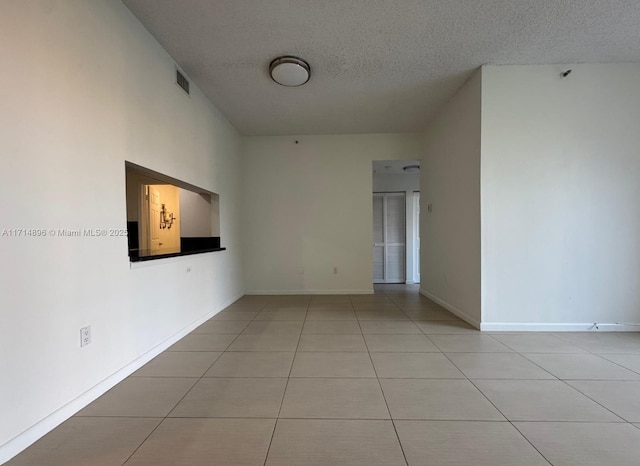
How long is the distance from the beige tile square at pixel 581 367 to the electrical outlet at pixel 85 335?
128 inches

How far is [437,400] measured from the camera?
5.78 ft

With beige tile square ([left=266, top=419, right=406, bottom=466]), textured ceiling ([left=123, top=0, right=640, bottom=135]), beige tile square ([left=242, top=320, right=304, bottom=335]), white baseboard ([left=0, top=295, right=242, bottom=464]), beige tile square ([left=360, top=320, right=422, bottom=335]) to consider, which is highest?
textured ceiling ([left=123, top=0, right=640, bottom=135])

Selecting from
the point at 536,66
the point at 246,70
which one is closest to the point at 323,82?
the point at 246,70

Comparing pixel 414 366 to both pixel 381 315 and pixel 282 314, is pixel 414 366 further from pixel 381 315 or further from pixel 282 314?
pixel 282 314

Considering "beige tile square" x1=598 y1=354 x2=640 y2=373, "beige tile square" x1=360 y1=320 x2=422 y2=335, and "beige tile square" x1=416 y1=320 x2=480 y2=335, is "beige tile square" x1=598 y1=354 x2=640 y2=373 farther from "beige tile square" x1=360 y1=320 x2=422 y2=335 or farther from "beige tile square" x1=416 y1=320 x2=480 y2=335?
"beige tile square" x1=360 y1=320 x2=422 y2=335

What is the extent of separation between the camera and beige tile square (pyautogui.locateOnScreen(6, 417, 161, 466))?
1301 mm

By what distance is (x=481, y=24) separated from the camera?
2383 mm

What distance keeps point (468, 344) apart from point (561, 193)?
190cm

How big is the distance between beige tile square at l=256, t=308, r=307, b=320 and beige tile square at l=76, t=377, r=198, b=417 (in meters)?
1.61

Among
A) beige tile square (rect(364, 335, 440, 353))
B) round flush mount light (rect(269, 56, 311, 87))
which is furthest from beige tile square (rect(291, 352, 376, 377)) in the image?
round flush mount light (rect(269, 56, 311, 87))

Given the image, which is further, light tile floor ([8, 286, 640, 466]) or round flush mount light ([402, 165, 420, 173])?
round flush mount light ([402, 165, 420, 173])

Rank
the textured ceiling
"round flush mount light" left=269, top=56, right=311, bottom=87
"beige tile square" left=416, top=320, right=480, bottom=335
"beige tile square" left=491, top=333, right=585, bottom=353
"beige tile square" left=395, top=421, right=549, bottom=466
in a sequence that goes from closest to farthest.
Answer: "beige tile square" left=395, top=421, right=549, bottom=466 < the textured ceiling < "beige tile square" left=491, top=333, right=585, bottom=353 < "round flush mount light" left=269, top=56, right=311, bottom=87 < "beige tile square" left=416, top=320, right=480, bottom=335

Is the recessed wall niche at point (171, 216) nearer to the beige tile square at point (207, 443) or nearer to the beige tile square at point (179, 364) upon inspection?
the beige tile square at point (179, 364)

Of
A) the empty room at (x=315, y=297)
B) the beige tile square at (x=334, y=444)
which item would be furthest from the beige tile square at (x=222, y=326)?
the beige tile square at (x=334, y=444)
